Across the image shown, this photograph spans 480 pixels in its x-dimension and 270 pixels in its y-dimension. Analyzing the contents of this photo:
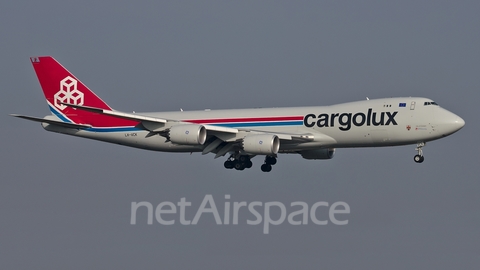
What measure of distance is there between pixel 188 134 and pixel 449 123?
18.0 m

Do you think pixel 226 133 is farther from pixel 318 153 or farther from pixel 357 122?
pixel 357 122

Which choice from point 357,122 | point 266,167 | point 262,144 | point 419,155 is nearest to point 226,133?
point 262,144

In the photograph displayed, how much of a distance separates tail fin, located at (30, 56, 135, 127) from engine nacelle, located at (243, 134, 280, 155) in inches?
586

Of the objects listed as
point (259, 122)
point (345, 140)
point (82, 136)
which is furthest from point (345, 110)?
point (82, 136)

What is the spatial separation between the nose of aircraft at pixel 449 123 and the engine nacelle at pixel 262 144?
37.2ft

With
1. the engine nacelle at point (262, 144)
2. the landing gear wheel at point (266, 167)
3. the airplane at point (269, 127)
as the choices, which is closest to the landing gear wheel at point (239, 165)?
the airplane at point (269, 127)

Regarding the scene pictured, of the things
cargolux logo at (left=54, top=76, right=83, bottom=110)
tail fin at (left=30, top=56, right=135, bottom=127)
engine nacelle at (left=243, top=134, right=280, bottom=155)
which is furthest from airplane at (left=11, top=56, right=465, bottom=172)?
cargolux logo at (left=54, top=76, right=83, bottom=110)

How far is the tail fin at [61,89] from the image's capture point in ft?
228

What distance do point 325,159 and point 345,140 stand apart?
7.38 metres

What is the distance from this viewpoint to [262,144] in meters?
60.2

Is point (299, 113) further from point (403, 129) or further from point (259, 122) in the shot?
point (403, 129)

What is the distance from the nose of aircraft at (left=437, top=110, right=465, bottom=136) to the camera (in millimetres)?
59531

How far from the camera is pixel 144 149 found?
69000 millimetres

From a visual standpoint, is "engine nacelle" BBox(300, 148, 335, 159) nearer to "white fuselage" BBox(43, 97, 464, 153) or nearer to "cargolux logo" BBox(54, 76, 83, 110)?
"white fuselage" BBox(43, 97, 464, 153)
